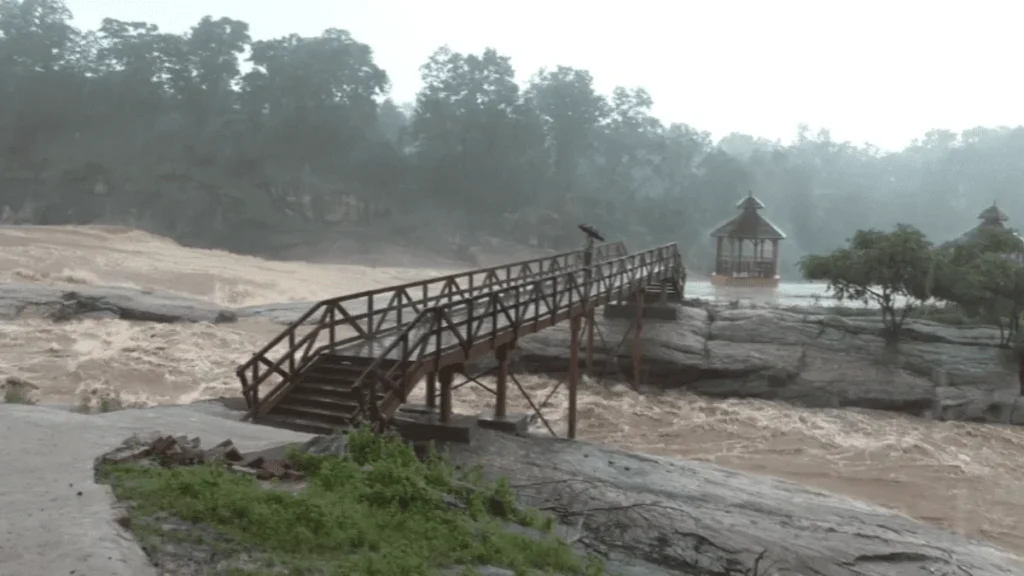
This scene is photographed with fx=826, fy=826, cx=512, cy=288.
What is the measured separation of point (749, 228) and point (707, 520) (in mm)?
32353

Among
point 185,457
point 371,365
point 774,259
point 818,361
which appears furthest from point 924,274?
point 185,457

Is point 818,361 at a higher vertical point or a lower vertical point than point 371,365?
lower

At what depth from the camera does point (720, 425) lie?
2005 cm

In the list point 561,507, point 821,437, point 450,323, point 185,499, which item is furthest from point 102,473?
point 821,437

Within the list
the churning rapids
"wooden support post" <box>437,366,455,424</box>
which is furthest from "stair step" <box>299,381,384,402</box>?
the churning rapids

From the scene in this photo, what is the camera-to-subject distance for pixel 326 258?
54562 mm

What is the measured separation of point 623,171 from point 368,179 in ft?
72.5

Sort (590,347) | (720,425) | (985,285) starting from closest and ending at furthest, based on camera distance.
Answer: (720,425), (590,347), (985,285)

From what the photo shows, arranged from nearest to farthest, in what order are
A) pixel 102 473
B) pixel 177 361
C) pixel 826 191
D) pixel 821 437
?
pixel 102 473, pixel 821 437, pixel 177 361, pixel 826 191

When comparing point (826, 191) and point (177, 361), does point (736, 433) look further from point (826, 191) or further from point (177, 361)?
point (826, 191)

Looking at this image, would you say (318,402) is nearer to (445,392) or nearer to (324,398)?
(324,398)

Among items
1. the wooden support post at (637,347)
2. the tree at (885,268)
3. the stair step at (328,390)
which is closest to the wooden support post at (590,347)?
the wooden support post at (637,347)

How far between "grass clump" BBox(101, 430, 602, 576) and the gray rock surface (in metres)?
1.11

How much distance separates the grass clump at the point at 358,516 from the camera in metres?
6.01
